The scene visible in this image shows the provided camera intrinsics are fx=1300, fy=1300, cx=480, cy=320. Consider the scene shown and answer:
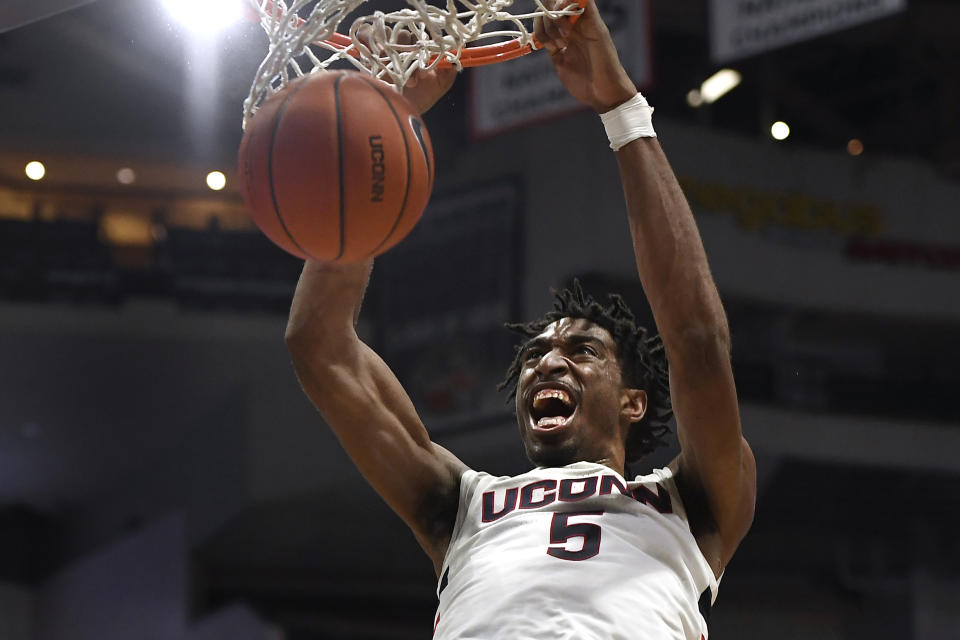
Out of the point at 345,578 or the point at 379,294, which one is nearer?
the point at 379,294

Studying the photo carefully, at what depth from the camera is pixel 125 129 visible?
1356 cm

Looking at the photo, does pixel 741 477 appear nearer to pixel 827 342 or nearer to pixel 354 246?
pixel 354 246

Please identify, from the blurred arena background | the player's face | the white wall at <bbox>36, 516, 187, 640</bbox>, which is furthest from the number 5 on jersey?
the white wall at <bbox>36, 516, 187, 640</bbox>

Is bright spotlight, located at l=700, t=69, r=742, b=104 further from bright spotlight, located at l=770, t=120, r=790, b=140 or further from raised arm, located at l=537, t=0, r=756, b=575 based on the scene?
raised arm, located at l=537, t=0, r=756, b=575

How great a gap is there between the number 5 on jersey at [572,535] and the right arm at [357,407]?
355mm

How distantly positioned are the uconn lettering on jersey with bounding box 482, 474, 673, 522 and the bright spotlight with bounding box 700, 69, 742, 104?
11645 millimetres

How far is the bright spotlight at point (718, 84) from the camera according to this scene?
13969mm

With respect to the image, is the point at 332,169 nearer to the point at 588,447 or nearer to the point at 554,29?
the point at 554,29

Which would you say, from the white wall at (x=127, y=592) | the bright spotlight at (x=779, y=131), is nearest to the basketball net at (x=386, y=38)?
the bright spotlight at (x=779, y=131)

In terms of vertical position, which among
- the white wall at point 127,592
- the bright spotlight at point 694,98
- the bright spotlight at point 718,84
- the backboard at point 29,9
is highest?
the bright spotlight at point 718,84

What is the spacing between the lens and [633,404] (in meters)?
3.18

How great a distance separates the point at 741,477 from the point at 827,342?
1196 cm

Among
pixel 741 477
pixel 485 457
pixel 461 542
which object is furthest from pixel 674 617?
pixel 485 457

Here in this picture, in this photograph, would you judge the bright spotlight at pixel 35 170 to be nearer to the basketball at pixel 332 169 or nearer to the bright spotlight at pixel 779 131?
the bright spotlight at pixel 779 131
